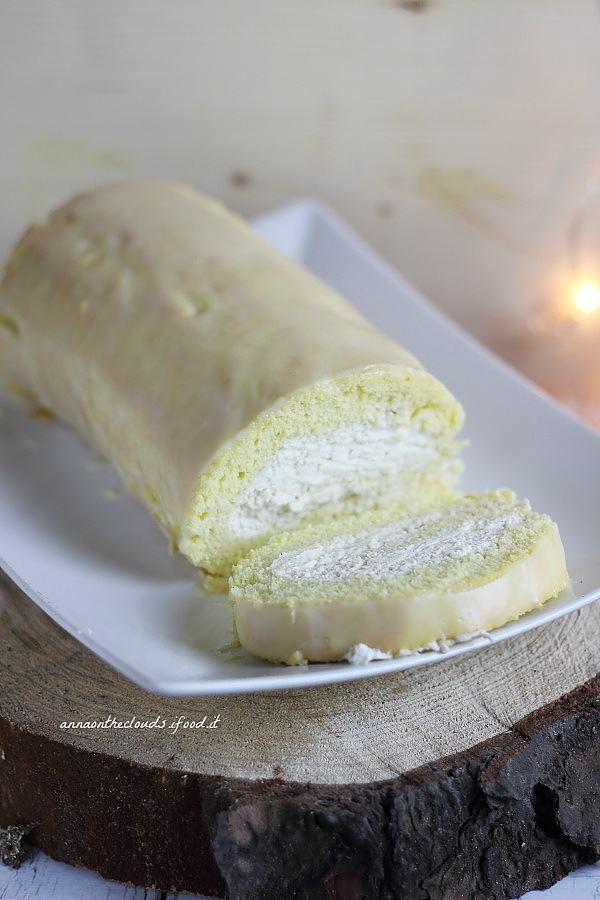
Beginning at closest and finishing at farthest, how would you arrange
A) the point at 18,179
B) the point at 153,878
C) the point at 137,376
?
the point at 153,878 → the point at 137,376 → the point at 18,179

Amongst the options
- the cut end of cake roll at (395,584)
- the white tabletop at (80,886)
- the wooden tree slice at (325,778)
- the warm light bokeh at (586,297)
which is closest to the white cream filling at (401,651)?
the cut end of cake roll at (395,584)

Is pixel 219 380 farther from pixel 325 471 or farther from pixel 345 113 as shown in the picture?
pixel 345 113

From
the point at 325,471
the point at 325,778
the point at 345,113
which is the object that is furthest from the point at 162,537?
the point at 345,113

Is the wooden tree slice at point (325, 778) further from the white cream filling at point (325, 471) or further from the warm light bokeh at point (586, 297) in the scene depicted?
the warm light bokeh at point (586, 297)

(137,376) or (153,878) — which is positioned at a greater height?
(137,376)

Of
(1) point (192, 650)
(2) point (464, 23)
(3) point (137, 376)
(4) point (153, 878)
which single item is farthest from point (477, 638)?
(2) point (464, 23)

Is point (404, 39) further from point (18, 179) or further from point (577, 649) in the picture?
point (577, 649)
